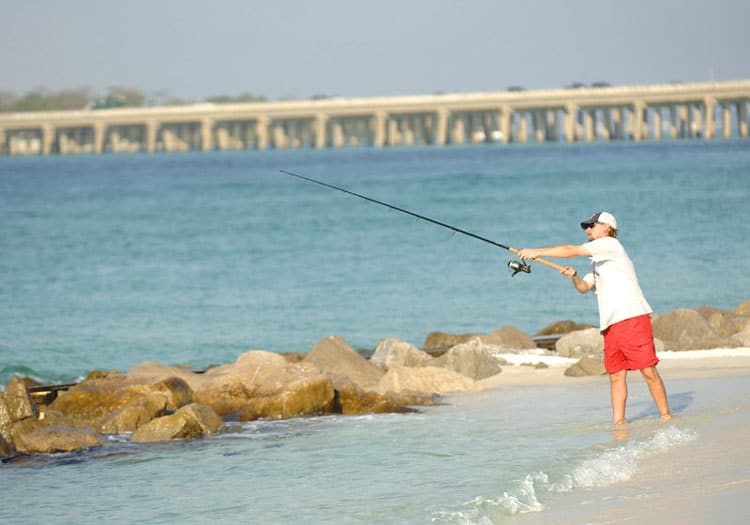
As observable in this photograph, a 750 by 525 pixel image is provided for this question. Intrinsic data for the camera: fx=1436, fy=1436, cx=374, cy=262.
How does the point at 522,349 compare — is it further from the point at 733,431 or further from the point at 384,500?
the point at 384,500

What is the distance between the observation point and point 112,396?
12422 mm

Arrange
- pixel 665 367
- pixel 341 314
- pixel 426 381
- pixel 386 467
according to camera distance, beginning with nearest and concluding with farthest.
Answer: pixel 386 467 < pixel 426 381 < pixel 665 367 < pixel 341 314

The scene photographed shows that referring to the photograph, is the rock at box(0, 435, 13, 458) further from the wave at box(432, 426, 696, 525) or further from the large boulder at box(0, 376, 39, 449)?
the wave at box(432, 426, 696, 525)

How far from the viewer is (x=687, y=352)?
14.9 metres

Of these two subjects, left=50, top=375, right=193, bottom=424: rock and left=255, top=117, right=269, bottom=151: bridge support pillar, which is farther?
left=255, top=117, right=269, bottom=151: bridge support pillar

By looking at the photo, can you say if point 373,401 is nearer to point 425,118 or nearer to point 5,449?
point 5,449

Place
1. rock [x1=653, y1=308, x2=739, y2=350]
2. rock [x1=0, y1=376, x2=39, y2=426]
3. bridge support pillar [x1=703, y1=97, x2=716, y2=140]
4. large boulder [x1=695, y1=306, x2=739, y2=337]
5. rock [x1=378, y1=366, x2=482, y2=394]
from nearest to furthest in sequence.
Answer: rock [x1=0, y1=376, x2=39, y2=426]
rock [x1=378, y1=366, x2=482, y2=394]
rock [x1=653, y1=308, x2=739, y2=350]
large boulder [x1=695, y1=306, x2=739, y2=337]
bridge support pillar [x1=703, y1=97, x2=716, y2=140]

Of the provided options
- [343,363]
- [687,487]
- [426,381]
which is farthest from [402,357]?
[687,487]

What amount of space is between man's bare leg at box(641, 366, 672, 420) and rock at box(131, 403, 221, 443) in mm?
3577

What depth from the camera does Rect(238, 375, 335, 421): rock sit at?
12391 millimetres

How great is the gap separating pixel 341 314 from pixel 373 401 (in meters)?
10.9

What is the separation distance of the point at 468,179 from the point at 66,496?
67.8 m

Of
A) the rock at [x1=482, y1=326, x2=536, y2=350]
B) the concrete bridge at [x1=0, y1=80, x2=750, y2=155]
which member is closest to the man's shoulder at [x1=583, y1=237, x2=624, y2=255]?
the rock at [x1=482, y1=326, x2=536, y2=350]

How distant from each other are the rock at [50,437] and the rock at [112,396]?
26.1 inches
